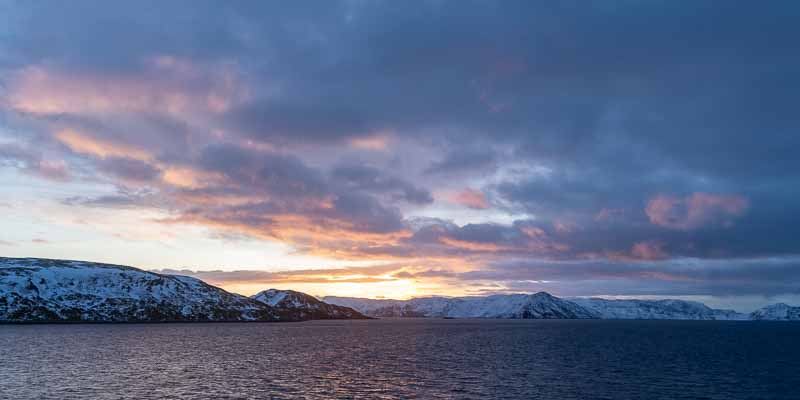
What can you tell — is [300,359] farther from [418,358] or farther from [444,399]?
[444,399]

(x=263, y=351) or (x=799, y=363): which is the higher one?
(x=799, y=363)

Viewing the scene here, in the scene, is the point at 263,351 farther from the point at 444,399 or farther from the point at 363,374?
the point at 444,399

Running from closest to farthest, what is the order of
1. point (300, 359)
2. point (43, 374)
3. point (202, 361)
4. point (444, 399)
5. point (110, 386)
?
point (444, 399), point (110, 386), point (43, 374), point (202, 361), point (300, 359)

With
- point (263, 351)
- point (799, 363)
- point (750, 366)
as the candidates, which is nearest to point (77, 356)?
point (263, 351)

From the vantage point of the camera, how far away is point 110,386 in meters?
81.0

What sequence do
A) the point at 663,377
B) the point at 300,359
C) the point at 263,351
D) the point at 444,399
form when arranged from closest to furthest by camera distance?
the point at 444,399, the point at 663,377, the point at 300,359, the point at 263,351

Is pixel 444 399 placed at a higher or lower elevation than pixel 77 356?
higher

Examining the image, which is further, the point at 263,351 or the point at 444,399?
the point at 263,351

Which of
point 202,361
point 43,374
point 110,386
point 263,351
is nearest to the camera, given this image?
point 110,386

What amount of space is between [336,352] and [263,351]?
21931 millimetres

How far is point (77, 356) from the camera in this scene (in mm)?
125812

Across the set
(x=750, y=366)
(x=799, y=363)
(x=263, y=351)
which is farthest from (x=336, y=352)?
(x=799, y=363)

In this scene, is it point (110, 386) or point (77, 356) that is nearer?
point (110, 386)

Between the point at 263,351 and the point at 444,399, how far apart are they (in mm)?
93277
